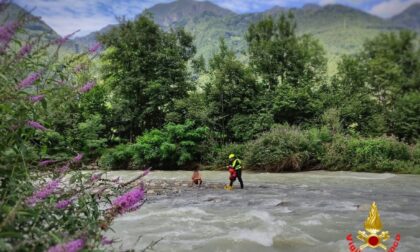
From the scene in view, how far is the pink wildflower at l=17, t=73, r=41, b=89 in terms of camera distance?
95.6 inches

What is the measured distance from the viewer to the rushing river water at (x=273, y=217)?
28.2 feet

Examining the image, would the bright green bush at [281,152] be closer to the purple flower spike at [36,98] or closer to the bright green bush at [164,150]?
the bright green bush at [164,150]

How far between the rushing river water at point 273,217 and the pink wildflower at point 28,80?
3.69 meters

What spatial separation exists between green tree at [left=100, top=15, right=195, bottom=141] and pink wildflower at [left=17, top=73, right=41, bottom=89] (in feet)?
84.2

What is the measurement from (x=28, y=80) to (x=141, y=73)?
88.7 feet

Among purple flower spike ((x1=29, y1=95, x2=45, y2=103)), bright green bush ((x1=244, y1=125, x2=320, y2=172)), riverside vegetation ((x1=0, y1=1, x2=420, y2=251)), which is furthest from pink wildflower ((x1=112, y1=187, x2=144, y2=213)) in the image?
Result: bright green bush ((x1=244, y1=125, x2=320, y2=172))


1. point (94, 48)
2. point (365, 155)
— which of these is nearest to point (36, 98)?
point (94, 48)

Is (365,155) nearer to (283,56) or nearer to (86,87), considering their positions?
(283,56)

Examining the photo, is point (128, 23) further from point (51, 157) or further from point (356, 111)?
point (51, 157)

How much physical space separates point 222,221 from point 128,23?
2281 cm

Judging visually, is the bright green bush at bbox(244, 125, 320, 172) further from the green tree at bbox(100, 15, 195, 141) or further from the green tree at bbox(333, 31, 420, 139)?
the green tree at bbox(100, 15, 195, 141)

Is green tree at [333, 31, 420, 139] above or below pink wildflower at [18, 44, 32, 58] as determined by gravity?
above

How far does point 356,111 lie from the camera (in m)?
28.6

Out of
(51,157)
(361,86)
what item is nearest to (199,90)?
(361,86)
